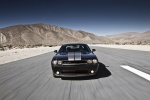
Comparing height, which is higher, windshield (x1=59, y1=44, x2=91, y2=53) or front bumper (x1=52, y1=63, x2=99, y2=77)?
windshield (x1=59, y1=44, x2=91, y2=53)

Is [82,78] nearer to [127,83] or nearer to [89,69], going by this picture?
[89,69]

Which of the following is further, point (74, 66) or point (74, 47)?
point (74, 47)

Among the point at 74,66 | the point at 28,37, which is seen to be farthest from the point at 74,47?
the point at 28,37

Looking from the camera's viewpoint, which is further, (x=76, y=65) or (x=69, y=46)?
(x=69, y=46)

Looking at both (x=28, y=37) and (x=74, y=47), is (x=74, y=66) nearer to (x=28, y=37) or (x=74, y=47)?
(x=74, y=47)

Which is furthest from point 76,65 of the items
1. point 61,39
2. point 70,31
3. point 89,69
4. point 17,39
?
point 70,31

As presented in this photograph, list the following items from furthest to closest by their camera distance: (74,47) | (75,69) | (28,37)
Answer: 1. (28,37)
2. (74,47)
3. (75,69)

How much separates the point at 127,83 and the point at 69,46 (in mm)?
3895

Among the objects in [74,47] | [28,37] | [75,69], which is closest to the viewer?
[75,69]

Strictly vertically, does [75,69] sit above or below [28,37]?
below

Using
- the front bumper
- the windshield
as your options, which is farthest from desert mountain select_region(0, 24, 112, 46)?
the front bumper

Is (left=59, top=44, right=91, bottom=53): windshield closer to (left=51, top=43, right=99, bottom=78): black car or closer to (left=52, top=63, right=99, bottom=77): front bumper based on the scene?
(left=51, top=43, right=99, bottom=78): black car

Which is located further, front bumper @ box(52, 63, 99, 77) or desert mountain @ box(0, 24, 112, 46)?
desert mountain @ box(0, 24, 112, 46)

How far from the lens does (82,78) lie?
6770 millimetres
